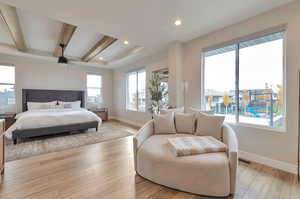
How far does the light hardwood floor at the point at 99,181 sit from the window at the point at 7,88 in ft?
12.2

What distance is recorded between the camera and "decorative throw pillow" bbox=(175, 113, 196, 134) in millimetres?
2568

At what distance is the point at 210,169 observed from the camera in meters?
1.52

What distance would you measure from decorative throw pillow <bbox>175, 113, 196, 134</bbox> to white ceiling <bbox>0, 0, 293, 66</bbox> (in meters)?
1.89

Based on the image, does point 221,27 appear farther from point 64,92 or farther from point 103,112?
point 64,92

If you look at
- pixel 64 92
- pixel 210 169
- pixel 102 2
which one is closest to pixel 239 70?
pixel 210 169

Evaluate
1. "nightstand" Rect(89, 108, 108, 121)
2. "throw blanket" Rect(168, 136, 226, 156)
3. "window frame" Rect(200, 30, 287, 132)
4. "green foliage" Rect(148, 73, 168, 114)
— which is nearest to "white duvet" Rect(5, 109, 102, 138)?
"nightstand" Rect(89, 108, 108, 121)

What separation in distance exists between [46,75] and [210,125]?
6.45m

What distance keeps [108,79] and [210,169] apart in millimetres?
6603

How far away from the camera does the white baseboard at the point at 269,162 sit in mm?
2075

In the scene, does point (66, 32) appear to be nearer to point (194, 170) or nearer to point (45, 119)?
point (45, 119)

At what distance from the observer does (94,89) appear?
22.1 ft

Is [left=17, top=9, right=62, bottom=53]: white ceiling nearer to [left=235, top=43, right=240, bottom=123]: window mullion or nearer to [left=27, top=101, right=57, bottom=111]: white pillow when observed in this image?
[left=27, top=101, right=57, bottom=111]: white pillow

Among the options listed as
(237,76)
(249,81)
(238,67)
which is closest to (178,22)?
(238,67)

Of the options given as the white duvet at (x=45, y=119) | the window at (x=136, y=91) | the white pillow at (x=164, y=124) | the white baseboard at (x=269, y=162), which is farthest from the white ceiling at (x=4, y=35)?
the white baseboard at (x=269, y=162)
